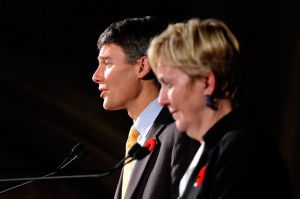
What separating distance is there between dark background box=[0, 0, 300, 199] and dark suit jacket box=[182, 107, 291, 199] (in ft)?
6.47

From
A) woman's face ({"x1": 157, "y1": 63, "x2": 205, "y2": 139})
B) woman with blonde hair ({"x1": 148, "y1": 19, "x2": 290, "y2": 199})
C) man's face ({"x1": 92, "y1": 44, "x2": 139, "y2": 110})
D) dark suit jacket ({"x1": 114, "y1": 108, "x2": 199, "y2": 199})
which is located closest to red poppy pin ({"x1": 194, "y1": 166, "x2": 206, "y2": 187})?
woman with blonde hair ({"x1": 148, "y1": 19, "x2": 290, "y2": 199})

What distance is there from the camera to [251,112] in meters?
1.61

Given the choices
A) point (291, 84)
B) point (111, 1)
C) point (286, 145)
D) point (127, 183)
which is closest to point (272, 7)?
point (291, 84)

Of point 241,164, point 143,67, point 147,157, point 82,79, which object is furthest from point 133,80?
point 82,79

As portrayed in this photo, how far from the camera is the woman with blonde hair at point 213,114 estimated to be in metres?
1.48

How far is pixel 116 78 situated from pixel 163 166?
0.42 m

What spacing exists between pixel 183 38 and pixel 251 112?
0.80 feet

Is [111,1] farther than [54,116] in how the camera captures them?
No

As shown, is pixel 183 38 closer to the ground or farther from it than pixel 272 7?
farther from it

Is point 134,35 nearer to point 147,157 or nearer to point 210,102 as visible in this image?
point 147,157

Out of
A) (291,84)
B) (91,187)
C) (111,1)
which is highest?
(111,1)

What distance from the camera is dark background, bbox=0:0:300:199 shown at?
11.7ft

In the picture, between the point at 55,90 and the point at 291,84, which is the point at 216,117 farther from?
the point at 55,90

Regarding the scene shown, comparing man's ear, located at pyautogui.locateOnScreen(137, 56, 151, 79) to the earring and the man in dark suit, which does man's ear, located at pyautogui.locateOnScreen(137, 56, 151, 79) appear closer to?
the man in dark suit
